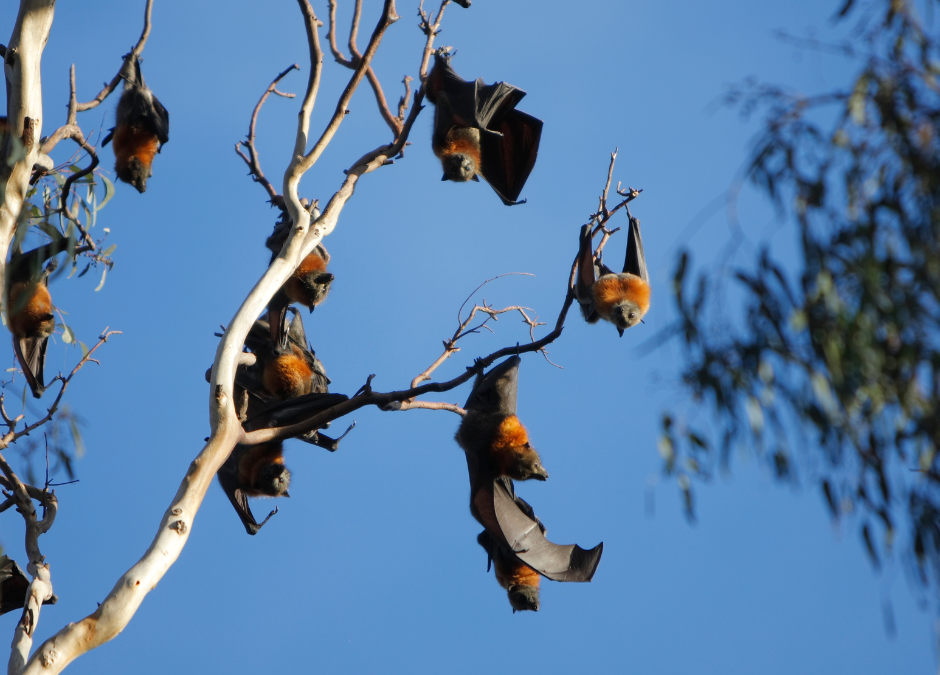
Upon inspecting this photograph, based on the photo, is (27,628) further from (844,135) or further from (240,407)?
(844,135)

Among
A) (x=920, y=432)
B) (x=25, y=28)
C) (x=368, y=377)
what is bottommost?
(x=920, y=432)

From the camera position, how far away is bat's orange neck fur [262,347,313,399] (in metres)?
7.82

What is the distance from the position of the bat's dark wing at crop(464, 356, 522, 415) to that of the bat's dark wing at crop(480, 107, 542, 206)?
5.89ft

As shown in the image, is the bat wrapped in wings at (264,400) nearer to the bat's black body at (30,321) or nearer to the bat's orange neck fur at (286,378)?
the bat's orange neck fur at (286,378)

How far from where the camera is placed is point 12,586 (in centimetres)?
714

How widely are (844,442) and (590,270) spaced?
538 cm

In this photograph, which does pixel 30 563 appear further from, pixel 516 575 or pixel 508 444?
pixel 516 575

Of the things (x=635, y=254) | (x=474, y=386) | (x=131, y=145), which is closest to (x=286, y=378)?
(x=474, y=386)

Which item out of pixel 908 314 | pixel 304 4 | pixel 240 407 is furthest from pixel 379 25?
pixel 908 314

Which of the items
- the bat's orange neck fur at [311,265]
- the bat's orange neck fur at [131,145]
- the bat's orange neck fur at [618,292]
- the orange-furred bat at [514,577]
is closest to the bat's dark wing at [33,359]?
the bat's orange neck fur at [131,145]

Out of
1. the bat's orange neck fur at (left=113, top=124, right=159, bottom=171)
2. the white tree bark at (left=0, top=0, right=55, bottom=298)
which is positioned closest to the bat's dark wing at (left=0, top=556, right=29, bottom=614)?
the white tree bark at (left=0, top=0, right=55, bottom=298)

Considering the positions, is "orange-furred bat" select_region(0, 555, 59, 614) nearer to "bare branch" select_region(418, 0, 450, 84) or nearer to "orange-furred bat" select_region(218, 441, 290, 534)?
"orange-furred bat" select_region(218, 441, 290, 534)

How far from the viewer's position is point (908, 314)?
3016mm

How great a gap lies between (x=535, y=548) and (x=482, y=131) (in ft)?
12.6
